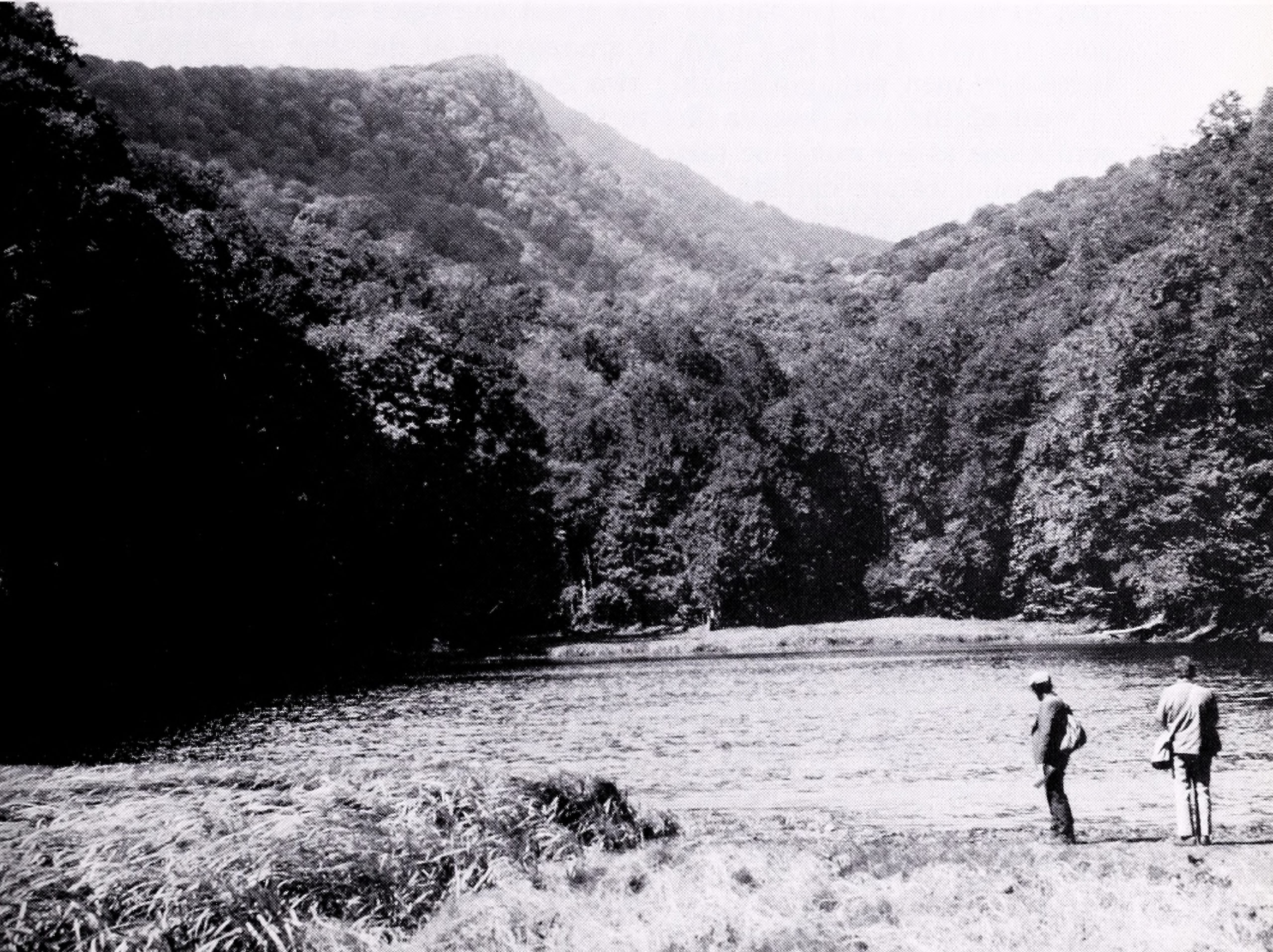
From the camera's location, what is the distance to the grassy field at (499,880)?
31.1ft

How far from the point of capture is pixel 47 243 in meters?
32.7

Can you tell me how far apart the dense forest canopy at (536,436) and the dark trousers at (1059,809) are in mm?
25285

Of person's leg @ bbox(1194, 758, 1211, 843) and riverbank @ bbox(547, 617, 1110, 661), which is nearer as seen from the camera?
person's leg @ bbox(1194, 758, 1211, 843)

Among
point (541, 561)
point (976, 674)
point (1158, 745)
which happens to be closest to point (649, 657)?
point (541, 561)

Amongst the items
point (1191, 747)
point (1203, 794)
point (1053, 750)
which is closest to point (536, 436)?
point (1053, 750)

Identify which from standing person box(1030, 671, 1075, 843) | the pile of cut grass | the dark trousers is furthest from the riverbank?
the pile of cut grass

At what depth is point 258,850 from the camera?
34.4 ft

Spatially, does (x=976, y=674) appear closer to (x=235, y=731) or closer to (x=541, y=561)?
(x=235, y=731)

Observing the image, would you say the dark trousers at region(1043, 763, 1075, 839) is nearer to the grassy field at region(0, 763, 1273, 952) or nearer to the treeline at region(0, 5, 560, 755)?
the grassy field at region(0, 763, 1273, 952)

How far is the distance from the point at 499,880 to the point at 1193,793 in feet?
26.8

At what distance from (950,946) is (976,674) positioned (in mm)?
36283

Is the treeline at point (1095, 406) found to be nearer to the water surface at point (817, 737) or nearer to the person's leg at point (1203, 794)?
the water surface at point (817, 737)

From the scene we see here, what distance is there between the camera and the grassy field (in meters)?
9.48

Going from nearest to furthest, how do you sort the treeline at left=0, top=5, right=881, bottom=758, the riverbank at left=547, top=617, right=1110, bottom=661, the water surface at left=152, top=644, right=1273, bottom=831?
the water surface at left=152, top=644, right=1273, bottom=831, the treeline at left=0, top=5, right=881, bottom=758, the riverbank at left=547, top=617, right=1110, bottom=661
